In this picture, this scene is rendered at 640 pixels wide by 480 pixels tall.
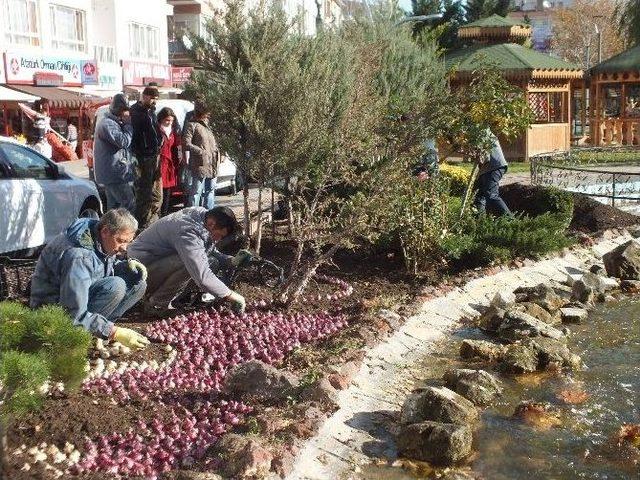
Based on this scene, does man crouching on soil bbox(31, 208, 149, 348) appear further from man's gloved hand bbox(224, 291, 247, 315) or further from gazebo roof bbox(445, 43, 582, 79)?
gazebo roof bbox(445, 43, 582, 79)

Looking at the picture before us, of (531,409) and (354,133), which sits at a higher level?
(354,133)

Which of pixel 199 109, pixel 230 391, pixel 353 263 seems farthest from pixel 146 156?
pixel 230 391

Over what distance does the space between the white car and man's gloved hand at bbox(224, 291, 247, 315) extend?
3276 millimetres

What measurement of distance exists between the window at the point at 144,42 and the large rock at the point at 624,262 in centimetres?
3072

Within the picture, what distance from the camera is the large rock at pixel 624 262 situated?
10.7 metres

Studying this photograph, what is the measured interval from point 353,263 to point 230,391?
14.4ft

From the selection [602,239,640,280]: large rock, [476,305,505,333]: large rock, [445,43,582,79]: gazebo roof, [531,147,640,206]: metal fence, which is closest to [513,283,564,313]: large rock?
[476,305,505,333]: large rock

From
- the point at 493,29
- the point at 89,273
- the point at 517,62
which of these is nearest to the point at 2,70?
the point at 493,29

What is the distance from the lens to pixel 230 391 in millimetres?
5727

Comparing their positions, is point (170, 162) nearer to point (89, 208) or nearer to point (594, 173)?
point (89, 208)

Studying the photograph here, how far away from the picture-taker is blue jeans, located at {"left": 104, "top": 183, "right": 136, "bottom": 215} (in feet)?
34.4

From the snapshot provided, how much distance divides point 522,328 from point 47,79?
2689 centimetres

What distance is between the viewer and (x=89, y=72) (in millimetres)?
34250

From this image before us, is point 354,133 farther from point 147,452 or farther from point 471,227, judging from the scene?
point 147,452
